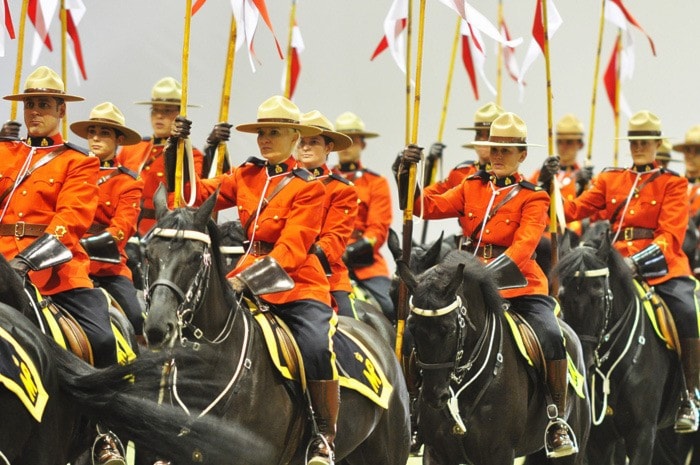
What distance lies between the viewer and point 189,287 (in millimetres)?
5047

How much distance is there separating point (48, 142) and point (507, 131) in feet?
8.14

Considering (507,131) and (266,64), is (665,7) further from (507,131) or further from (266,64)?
(507,131)

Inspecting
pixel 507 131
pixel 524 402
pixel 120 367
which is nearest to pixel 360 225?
pixel 507 131

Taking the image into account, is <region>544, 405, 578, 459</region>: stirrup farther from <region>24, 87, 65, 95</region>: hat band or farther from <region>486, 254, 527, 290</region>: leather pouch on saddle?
<region>24, 87, 65, 95</region>: hat band

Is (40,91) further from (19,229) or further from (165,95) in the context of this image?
(165,95)

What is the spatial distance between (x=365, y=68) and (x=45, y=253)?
8124mm

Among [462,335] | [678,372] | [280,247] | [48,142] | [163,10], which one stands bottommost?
[678,372]

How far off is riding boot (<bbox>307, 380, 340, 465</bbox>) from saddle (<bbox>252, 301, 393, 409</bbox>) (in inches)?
2.8

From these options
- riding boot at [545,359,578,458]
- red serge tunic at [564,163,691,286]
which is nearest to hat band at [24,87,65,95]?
riding boot at [545,359,578,458]

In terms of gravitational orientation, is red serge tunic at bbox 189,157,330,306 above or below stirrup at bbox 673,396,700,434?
above

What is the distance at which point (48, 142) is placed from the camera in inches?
232

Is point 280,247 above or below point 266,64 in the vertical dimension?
below

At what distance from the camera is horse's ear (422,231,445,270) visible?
6.66 meters

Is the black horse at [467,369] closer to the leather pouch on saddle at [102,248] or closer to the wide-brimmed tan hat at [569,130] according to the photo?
the leather pouch on saddle at [102,248]
